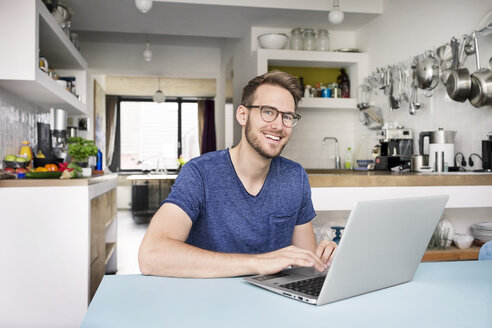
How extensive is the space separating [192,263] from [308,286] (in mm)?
295

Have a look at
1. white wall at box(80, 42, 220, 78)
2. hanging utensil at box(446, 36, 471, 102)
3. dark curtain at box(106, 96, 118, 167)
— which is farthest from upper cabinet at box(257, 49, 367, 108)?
dark curtain at box(106, 96, 118, 167)

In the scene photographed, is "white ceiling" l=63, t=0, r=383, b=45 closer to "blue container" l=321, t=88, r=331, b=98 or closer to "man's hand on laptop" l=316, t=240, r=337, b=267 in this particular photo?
"blue container" l=321, t=88, r=331, b=98

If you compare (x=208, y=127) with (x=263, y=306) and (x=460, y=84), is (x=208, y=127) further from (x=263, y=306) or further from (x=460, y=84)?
(x=263, y=306)

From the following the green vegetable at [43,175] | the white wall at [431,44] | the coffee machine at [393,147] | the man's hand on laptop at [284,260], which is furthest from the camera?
the coffee machine at [393,147]

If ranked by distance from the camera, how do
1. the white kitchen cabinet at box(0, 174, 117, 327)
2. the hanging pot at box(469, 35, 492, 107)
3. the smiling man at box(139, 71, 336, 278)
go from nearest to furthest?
the smiling man at box(139, 71, 336, 278) < the white kitchen cabinet at box(0, 174, 117, 327) < the hanging pot at box(469, 35, 492, 107)

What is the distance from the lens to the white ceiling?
4.18 metres

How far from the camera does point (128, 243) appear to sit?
17.1ft

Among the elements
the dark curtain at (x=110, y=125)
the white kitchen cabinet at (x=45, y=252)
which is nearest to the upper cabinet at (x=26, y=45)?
the white kitchen cabinet at (x=45, y=252)

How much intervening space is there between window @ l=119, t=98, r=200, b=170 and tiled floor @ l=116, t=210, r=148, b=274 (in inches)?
80.5

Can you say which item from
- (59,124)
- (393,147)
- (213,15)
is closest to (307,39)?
(213,15)

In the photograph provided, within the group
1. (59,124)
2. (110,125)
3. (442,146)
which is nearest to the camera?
(442,146)

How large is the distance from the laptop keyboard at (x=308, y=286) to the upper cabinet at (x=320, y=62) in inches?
145

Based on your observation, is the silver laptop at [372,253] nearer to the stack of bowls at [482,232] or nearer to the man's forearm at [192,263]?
the man's forearm at [192,263]

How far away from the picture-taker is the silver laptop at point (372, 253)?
0.84 metres
